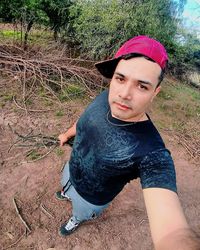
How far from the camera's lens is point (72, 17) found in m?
6.03

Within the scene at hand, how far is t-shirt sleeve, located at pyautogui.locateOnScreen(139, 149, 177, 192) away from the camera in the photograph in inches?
54.1

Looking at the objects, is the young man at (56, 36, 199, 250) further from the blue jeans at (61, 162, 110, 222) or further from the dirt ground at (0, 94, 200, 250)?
the dirt ground at (0, 94, 200, 250)

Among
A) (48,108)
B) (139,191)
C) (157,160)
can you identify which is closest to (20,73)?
(48,108)

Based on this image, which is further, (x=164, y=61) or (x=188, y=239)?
(x=164, y=61)

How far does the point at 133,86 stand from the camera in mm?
1490

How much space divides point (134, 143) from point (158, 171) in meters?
0.20

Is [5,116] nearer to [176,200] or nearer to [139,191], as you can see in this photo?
[139,191]

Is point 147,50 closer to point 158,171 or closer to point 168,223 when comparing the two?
point 158,171

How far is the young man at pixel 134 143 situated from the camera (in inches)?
49.8

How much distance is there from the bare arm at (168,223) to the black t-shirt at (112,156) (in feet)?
0.17

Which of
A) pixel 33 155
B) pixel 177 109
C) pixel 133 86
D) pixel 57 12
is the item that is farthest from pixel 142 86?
pixel 57 12

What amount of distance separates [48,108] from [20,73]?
2.80 ft

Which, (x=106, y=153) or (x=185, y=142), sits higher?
(x=106, y=153)

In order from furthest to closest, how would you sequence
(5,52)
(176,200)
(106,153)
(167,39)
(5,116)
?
(167,39)
(5,52)
(5,116)
(106,153)
(176,200)
